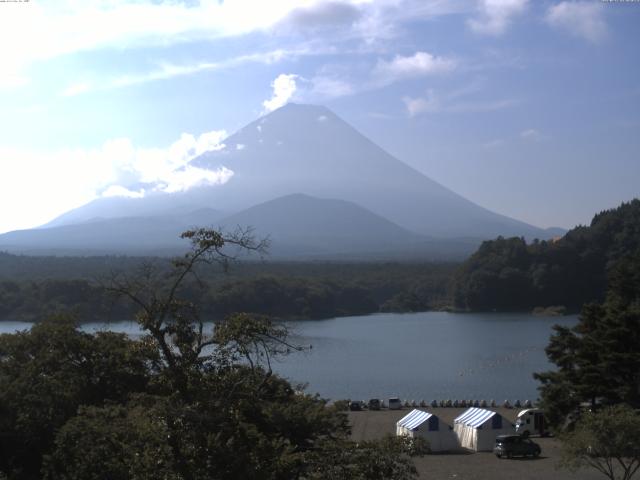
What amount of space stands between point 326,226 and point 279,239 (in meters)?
10.6

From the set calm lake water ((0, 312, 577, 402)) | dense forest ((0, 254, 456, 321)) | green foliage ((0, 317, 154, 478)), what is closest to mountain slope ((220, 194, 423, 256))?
dense forest ((0, 254, 456, 321))

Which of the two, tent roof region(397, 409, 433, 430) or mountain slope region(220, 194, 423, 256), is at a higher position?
mountain slope region(220, 194, 423, 256)

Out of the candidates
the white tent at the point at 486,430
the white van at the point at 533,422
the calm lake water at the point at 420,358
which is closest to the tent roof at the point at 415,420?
the white tent at the point at 486,430

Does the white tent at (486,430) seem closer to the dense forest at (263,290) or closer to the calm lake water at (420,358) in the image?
the calm lake water at (420,358)

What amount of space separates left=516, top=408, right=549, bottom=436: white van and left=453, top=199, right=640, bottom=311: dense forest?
2681 cm

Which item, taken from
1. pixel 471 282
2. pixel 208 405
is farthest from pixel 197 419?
pixel 471 282

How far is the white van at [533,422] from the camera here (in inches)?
496

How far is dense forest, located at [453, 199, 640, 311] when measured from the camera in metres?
39.0

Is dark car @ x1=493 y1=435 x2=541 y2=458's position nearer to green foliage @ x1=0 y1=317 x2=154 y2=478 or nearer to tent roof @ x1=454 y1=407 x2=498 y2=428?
tent roof @ x1=454 y1=407 x2=498 y2=428

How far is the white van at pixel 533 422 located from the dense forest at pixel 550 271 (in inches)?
1056

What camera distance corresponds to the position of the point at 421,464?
10.5 metres

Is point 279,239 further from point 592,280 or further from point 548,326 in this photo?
point 548,326

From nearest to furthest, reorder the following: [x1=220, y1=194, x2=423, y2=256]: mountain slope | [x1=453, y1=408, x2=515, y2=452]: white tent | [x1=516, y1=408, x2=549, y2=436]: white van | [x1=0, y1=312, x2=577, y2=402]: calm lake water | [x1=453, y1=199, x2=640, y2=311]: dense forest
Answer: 1. [x1=453, y1=408, x2=515, y2=452]: white tent
2. [x1=516, y1=408, x2=549, y2=436]: white van
3. [x1=0, y1=312, x2=577, y2=402]: calm lake water
4. [x1=453, y1=199, x2=640, y2=311]: dense forest
5. [x1=220, y1=194, x2=423, y2=256]: mountain slope

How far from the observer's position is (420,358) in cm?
2366
